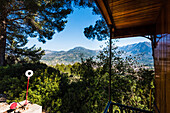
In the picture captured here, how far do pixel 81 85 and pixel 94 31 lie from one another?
3036 millimetres

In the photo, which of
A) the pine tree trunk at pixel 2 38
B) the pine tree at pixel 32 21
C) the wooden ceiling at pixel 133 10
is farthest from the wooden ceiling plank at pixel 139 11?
the pine tree trunk at pixel 2 38

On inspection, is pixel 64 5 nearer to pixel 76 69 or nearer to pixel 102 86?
pixel 76 69

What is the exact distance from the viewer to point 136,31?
1858 millimetres

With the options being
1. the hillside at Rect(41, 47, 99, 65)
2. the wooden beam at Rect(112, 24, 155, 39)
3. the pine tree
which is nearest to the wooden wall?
the wooden beam at Rect(112, 24, 155, 39)

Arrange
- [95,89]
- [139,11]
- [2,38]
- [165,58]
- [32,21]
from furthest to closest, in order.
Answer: [2,38] < [32,21] < [95,89] < [139,11] < [165,58]

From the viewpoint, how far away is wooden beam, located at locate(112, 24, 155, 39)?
1781 millimetres

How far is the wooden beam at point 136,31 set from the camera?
1781 millimetres

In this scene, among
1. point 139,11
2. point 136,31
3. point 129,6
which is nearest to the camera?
point 129,6

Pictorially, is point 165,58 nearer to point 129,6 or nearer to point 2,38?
point 129,6

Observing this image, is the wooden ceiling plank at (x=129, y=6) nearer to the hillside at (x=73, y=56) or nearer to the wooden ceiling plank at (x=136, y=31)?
the wooden ceiling plank at (x=136, y=31)

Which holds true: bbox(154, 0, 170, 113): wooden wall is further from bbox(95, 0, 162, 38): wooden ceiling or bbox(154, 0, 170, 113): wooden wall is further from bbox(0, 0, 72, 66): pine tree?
bbox(0, 0, 72, 66): pine tree

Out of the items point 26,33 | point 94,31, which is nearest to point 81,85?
point 94,31

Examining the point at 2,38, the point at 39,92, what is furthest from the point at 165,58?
the point at 2,38

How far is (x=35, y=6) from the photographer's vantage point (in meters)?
4.82
